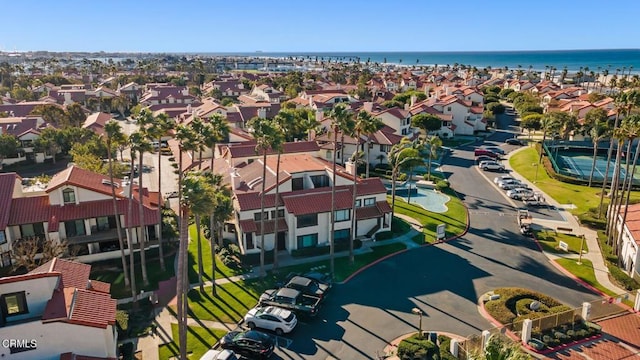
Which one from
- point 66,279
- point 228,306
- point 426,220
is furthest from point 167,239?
point 426,220

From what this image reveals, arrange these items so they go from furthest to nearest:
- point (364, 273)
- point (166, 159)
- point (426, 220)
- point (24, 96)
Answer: point (24, 96)
point (166, 159)
point (426, 220)
point (364, 273)

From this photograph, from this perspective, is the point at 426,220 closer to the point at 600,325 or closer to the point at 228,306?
the point at 600,325

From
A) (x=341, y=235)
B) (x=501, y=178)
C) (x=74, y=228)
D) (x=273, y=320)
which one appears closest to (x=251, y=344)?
(x=273, y=320)

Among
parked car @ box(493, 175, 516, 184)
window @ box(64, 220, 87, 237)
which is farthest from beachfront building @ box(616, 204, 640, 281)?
window @ box(64, 220, 87, 237)

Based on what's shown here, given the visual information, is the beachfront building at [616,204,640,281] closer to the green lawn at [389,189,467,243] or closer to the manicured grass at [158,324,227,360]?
the green lawn at [389,189,467,243]

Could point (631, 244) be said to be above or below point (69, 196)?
below

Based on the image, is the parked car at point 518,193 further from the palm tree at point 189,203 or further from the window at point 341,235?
the palm tree at point 189,203

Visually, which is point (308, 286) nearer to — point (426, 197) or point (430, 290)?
point (430, 290)
